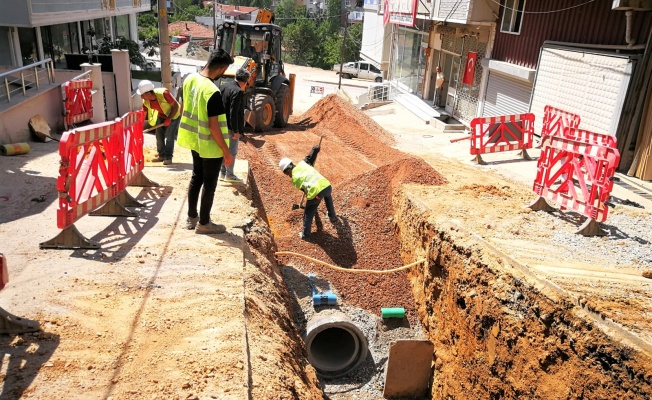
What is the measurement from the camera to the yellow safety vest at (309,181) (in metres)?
8.39

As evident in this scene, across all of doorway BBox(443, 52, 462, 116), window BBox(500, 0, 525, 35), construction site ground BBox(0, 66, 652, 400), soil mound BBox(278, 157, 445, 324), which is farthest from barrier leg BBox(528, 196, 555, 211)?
doorway BBox(443, 52, 462, 116)

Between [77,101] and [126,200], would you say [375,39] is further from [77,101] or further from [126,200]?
[126,200]

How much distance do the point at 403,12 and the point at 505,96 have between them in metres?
8.33

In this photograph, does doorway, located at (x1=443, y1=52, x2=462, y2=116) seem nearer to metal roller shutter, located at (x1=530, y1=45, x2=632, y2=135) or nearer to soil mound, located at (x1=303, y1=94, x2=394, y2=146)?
soil mound, located at (x1=303, y1=94, x2=394, y2=146)

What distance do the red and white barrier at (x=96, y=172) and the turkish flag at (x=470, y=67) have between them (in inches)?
531

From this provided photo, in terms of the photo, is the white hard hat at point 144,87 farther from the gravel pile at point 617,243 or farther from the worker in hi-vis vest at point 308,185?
the gravel pile at point 617,243

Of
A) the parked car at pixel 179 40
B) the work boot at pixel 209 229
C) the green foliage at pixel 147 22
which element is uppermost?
the green foliage at pixel 147 22

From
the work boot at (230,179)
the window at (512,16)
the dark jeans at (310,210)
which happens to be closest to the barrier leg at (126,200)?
the work boot at (230,179)

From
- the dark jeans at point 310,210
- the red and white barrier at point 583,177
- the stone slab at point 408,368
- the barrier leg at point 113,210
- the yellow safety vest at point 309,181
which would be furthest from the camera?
the dark jeans at point 310,210

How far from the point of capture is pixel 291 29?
59.1m

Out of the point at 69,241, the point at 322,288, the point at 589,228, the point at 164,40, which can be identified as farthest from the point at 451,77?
the point at 69,241

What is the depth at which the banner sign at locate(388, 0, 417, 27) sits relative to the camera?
20.4m

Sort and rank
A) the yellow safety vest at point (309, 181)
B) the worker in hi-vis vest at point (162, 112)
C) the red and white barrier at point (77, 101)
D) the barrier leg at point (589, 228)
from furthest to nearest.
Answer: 1. the red and white barrier at point (77, 101)
2. the yellow safety vest at point (309, 181)
3. the worker in hi-vis vest at point (162, 112)
4. the barrier leg at point (589, 228)

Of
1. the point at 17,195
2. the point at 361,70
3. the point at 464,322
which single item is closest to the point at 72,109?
the point at 17,195
